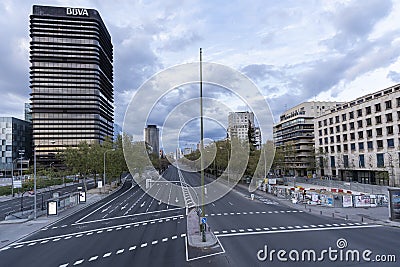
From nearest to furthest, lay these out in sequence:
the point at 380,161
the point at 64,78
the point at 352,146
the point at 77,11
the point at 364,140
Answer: the point at 380,161
the point at 364,140
the point at 352,146
the point at 64,78
the point at 77,11

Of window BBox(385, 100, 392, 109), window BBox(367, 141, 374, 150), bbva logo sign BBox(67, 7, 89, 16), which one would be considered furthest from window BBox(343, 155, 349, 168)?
bbva logo sign BBox(67, 7, 89, 16)

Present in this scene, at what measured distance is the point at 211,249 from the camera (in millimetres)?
18000

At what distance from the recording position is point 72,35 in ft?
452

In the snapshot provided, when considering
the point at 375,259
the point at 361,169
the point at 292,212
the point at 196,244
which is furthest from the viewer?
the point at 361,169

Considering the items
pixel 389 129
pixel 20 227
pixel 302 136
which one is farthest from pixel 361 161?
pixel 20 227

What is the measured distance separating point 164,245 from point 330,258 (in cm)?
1009

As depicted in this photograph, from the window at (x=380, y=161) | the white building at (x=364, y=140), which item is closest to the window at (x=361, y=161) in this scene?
the white building at (x=364, y=140)

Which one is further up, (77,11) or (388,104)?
(77,11)

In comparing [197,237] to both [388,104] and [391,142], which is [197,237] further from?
[388,104]

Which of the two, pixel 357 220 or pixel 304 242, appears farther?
pixel 357 220

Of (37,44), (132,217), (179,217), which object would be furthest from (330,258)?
(37,44)

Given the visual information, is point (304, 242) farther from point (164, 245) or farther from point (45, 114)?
point (45, 114)

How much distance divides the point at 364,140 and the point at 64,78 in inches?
4968

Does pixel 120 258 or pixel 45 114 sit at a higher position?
pixel 45 114
